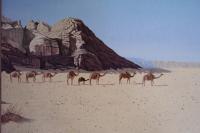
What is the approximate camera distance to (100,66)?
2502 mm

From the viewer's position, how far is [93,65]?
8.19ft

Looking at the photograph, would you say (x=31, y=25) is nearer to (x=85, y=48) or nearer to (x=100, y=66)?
(x=85, y=48)

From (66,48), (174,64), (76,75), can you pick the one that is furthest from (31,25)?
(174,64)

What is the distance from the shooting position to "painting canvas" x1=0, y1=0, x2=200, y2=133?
8.02ft

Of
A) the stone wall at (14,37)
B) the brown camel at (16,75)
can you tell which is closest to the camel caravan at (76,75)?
the brown camel at (16,75)

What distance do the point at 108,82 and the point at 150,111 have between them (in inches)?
10.1

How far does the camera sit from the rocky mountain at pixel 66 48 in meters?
2.48

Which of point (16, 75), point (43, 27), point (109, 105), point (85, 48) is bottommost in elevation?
point (109, 105)

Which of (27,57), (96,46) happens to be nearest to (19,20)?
(27,57)

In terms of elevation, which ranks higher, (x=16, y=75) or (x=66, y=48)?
(x=66, y=48)

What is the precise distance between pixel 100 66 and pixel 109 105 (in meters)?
0.20

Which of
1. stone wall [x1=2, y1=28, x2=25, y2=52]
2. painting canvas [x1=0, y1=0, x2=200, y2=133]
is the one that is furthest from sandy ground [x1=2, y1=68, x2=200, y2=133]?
stone wall [x1=2, y1=28, x2=25, y2=52]

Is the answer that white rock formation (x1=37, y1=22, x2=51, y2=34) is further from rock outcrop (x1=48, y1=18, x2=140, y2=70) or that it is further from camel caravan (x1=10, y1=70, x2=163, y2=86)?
camel caravan (x1=10, y1=70, x2=163, y2=86)

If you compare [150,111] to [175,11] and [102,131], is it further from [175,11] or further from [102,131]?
[175,11]
